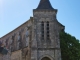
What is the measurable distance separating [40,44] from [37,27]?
3.01 meters

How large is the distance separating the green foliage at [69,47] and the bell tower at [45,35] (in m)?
3.28

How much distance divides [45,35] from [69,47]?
5.65 meters

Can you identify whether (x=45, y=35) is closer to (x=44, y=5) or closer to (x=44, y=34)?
(x=44, y=34)

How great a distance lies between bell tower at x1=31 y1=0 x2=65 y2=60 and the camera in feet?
94.3

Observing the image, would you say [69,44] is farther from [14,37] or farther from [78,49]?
[14,37]

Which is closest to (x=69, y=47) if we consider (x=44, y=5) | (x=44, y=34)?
(x=44, y=34)

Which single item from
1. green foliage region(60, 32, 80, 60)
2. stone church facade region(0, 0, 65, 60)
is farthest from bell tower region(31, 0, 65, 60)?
green foliage region(60, 32, 80, 60)

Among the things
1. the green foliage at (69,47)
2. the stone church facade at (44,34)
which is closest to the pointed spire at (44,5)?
the stone church facade at (44,34)

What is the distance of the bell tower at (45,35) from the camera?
2875cm

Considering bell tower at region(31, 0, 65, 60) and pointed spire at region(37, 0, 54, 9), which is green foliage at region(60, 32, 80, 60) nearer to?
bell tower at region(31, 0, 65, 60)

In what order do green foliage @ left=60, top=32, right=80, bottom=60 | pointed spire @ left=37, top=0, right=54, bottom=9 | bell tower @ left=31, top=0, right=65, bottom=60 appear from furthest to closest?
pointed spire @ left=37, top=0, right=54, bottom=9 < green foliage @ left=60, top=32, right=80, bottom=60 < bell tower @ left=31, top=0, right=65, bottom=60

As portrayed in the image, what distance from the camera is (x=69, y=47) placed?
32.8 meters

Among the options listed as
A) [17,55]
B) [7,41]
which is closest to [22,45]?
[17,55]

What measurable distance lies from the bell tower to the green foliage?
10.8 feet
